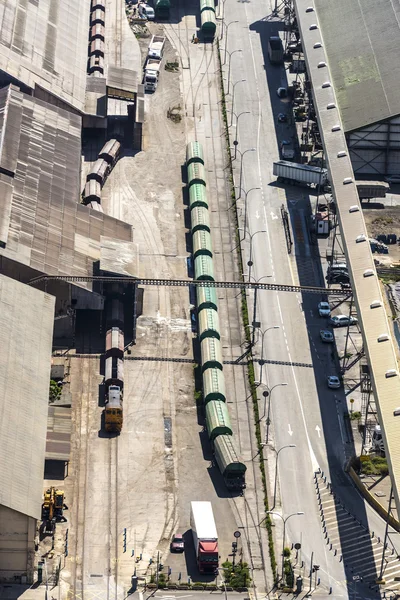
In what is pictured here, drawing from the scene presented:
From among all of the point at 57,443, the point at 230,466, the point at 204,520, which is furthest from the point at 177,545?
the point at 57,443

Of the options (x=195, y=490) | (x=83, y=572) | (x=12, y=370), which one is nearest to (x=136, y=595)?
(x=83, y=572)

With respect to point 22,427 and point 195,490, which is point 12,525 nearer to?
point 22,427

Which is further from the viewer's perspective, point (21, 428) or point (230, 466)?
point (230, 466)

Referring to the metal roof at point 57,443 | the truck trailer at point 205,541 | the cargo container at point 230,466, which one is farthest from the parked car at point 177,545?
the metal roof at point 57,443

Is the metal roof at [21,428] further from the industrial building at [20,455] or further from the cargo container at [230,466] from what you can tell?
the cargo container at [230,466]

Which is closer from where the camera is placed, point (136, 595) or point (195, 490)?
point (136, 595)

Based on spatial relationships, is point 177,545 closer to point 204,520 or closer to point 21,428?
point 204,520

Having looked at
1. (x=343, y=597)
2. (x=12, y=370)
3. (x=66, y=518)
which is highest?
(x=12, y=370)
